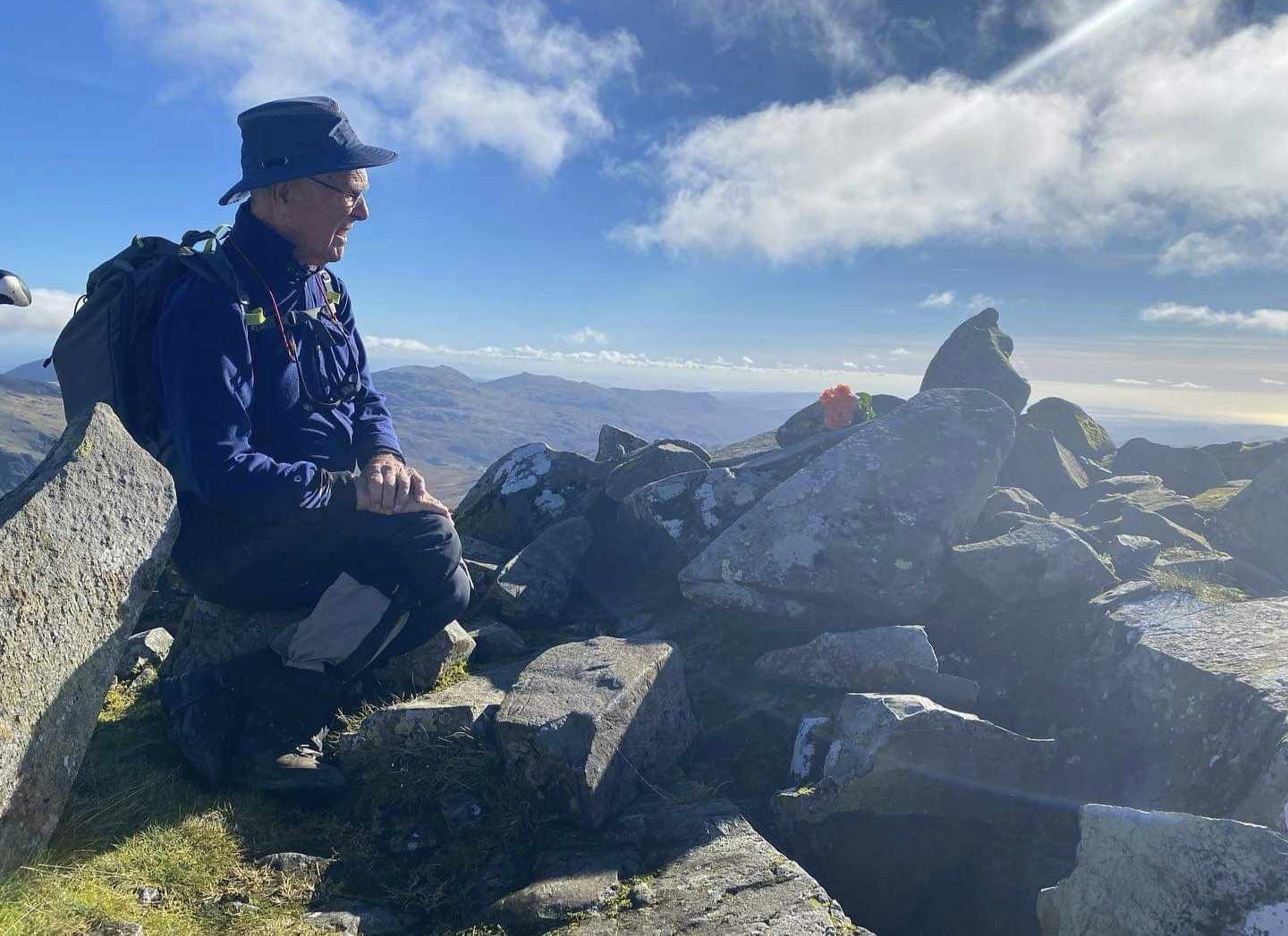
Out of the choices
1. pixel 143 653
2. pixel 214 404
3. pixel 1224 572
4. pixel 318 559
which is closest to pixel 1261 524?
pixel 1224 572

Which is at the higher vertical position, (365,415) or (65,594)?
(365,415)

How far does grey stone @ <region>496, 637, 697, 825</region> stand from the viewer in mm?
5609

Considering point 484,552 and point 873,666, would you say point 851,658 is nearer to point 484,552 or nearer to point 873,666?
point 873,666

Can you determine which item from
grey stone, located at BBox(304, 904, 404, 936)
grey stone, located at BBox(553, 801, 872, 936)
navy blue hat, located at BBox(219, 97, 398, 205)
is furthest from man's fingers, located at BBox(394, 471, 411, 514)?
grey stone, located at BBox(553, 801, 872, 936)

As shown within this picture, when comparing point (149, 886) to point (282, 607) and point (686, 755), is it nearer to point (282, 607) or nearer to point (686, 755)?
point (282, 607)

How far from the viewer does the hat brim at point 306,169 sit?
5.80 metres

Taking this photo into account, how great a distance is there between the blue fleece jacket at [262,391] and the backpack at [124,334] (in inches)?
5.3

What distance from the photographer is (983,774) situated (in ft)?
19.2

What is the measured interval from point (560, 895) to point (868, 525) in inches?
210

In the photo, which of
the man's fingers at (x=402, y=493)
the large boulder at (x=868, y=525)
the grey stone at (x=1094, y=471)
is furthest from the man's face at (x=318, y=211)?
the grey stone at (x=1094, y=471)

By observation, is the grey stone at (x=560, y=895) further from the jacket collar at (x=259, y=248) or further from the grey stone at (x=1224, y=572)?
the grey stone at (x=1224, y=572)

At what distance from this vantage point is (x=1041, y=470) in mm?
13344

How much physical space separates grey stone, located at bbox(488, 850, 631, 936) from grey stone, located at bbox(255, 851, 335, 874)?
1.31 metres

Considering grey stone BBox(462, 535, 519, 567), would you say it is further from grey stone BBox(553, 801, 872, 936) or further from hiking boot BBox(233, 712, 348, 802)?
grey stone BBox(553, 801, 872, 936)
